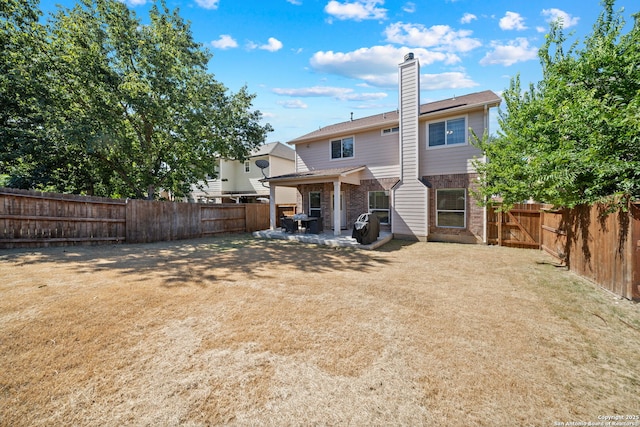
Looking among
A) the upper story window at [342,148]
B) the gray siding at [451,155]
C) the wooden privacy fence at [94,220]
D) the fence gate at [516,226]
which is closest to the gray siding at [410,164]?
the gray siding at [451,155]

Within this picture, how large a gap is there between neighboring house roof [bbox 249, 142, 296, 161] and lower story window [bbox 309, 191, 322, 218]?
7.70 m

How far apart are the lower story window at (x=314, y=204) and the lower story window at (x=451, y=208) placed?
20.0ft

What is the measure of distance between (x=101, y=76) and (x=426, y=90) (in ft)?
48.1

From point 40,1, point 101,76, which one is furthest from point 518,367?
point 40,1

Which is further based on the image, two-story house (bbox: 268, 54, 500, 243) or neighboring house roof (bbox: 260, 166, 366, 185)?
neighboring house roof (bbox: 260, 166, 366, 185)

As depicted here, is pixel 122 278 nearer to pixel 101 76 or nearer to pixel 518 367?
pixel 518 367

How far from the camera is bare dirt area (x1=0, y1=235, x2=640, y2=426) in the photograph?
2.13m

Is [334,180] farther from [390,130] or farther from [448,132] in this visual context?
[448,132]

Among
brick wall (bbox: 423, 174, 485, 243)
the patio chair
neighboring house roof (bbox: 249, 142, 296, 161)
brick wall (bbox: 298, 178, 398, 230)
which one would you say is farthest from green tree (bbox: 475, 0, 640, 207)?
neighboring house roof (bbox: 249, 142, 296, 161)

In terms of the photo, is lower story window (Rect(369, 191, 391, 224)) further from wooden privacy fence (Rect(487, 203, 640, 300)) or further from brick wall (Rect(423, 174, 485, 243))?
wooden privacy fence (Rect(487, 203, 640, 300))

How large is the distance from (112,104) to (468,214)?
1634 cm

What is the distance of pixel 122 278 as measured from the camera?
553cm

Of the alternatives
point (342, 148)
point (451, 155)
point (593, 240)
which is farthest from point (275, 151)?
point (593, 240)

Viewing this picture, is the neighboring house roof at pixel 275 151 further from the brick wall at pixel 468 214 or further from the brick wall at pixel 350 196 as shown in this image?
the brick wall at pixel 468 214
